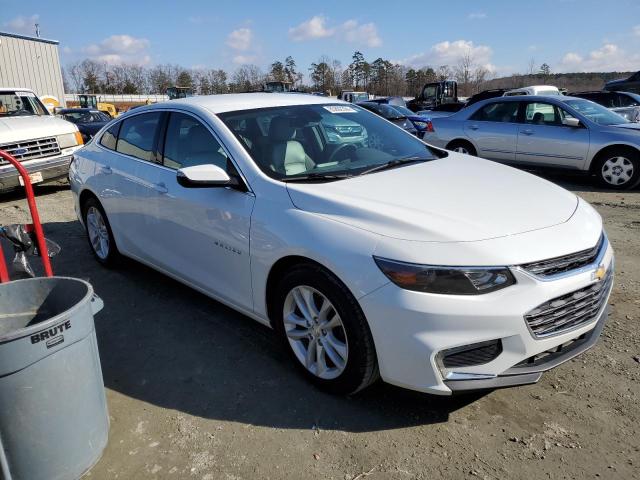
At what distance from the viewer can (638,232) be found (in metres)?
6.00

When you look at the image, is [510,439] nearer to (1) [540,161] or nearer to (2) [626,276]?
(2) [626,276]

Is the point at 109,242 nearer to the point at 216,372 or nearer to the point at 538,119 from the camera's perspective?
the point at 216,372

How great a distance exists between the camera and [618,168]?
8430mm

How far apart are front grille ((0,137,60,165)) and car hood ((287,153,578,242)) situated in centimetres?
714

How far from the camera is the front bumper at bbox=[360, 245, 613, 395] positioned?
→ 7.72 ft

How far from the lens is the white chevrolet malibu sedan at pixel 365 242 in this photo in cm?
240

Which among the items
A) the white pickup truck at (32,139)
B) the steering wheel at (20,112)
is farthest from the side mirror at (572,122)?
the steering wheel at (20,112)

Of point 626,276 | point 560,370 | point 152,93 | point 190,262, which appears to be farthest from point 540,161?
point 152,93

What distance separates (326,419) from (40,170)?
7.70 meters

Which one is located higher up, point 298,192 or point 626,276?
point 298,192

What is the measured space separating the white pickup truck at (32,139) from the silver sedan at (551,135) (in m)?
6.92

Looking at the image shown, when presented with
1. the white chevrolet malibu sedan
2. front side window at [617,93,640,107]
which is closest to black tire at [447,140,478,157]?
the white chevrolet malibu sedan

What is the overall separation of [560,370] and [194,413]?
221 cm

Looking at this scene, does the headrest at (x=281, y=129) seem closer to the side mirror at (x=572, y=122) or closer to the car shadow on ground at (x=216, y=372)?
the car shadow on ground at (x=216, y=372)
